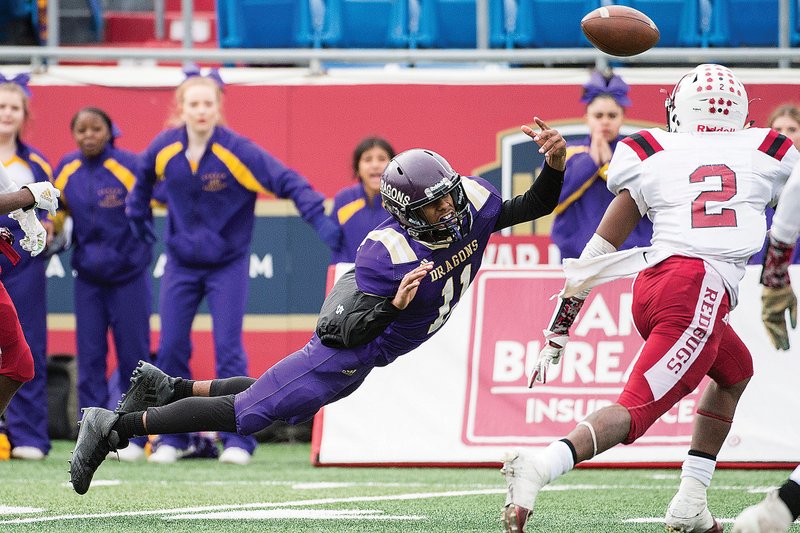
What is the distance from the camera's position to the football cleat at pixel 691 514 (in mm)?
4648

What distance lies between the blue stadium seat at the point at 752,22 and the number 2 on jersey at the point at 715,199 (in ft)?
19.3

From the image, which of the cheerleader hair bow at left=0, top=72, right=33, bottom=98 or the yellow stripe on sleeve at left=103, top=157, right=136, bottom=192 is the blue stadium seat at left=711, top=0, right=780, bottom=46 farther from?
the cheerleader hair bow at left=0, top=72, right=33, bottom=98

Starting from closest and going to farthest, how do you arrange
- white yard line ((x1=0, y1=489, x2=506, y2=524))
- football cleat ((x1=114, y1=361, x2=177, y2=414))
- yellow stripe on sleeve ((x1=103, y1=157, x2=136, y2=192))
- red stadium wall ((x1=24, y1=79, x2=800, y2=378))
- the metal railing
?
white yard line ((x1=0, y1=489, x2=506, y2=524)), football cleat ((x1=114, y1=361, x2=177, y2=414)), yellow stripe on sleeve ((x1=103, y1=157, x2=136, y2=192)), the metal railing, red stadium wall ((x1=24, y1=79, x2=800, y2=378))

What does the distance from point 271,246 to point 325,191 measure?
545mm

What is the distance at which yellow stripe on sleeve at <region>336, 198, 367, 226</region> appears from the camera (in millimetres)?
8031

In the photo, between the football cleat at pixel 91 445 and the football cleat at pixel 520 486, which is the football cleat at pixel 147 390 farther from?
the football cleat at pixel 520 486

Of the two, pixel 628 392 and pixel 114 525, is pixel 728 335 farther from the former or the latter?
pixel 114 525

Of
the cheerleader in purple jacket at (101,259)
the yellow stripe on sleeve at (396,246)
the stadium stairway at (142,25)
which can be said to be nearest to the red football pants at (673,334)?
the yellow stripe on sleeve at (396,246)

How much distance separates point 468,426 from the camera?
734 cm

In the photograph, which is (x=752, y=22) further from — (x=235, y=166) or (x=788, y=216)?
(x=788, y=216)

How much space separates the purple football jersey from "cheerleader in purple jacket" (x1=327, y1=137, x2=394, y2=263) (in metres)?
2.87

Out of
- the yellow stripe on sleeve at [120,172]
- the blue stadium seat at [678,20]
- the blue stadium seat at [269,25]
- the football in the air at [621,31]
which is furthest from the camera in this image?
the blue stadium seat at [269,25]

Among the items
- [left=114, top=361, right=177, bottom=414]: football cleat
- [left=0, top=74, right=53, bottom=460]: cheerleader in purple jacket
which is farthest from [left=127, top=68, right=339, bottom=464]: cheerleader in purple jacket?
[left=114, top=361, right=177, bottom=414]: football cleat

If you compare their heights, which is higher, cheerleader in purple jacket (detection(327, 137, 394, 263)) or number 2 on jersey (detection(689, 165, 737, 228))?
number 2 on jersey (detection(689, 165, 737, 228))
